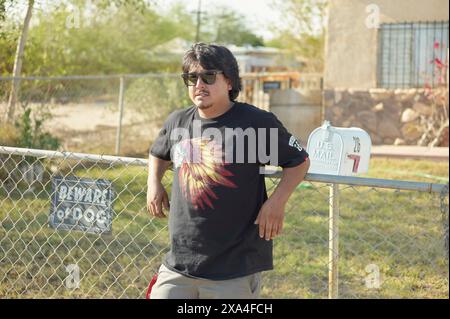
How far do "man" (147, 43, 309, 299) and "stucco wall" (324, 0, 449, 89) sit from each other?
1031 cm

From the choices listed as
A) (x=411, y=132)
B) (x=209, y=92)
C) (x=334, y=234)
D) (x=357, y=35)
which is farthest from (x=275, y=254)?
(x=357, y=35)

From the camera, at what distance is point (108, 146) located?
11.4 meters

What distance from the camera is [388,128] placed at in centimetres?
1279

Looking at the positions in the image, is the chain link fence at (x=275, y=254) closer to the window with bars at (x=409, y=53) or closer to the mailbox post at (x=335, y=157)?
the mailbox post at (x=335, y=157)

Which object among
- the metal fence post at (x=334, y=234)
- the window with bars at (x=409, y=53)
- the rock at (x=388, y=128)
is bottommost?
the metal fence post at (x=334, y=234)

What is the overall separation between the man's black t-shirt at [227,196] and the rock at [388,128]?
1033 centimetres

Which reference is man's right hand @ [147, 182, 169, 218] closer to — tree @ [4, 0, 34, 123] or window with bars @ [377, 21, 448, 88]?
tree @ [4, 0, 34, 123]

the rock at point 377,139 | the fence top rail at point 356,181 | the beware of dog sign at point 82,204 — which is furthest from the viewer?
the rock at point 377,139

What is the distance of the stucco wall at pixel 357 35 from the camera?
12469mm

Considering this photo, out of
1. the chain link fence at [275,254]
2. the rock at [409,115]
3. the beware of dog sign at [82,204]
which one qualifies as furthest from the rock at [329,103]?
the beware of dog sign at [82,204]

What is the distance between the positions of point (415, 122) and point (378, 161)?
2.16m

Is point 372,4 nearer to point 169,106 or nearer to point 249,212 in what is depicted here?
point 169,106

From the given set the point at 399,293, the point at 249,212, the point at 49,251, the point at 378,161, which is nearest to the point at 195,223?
the point at 249,212
